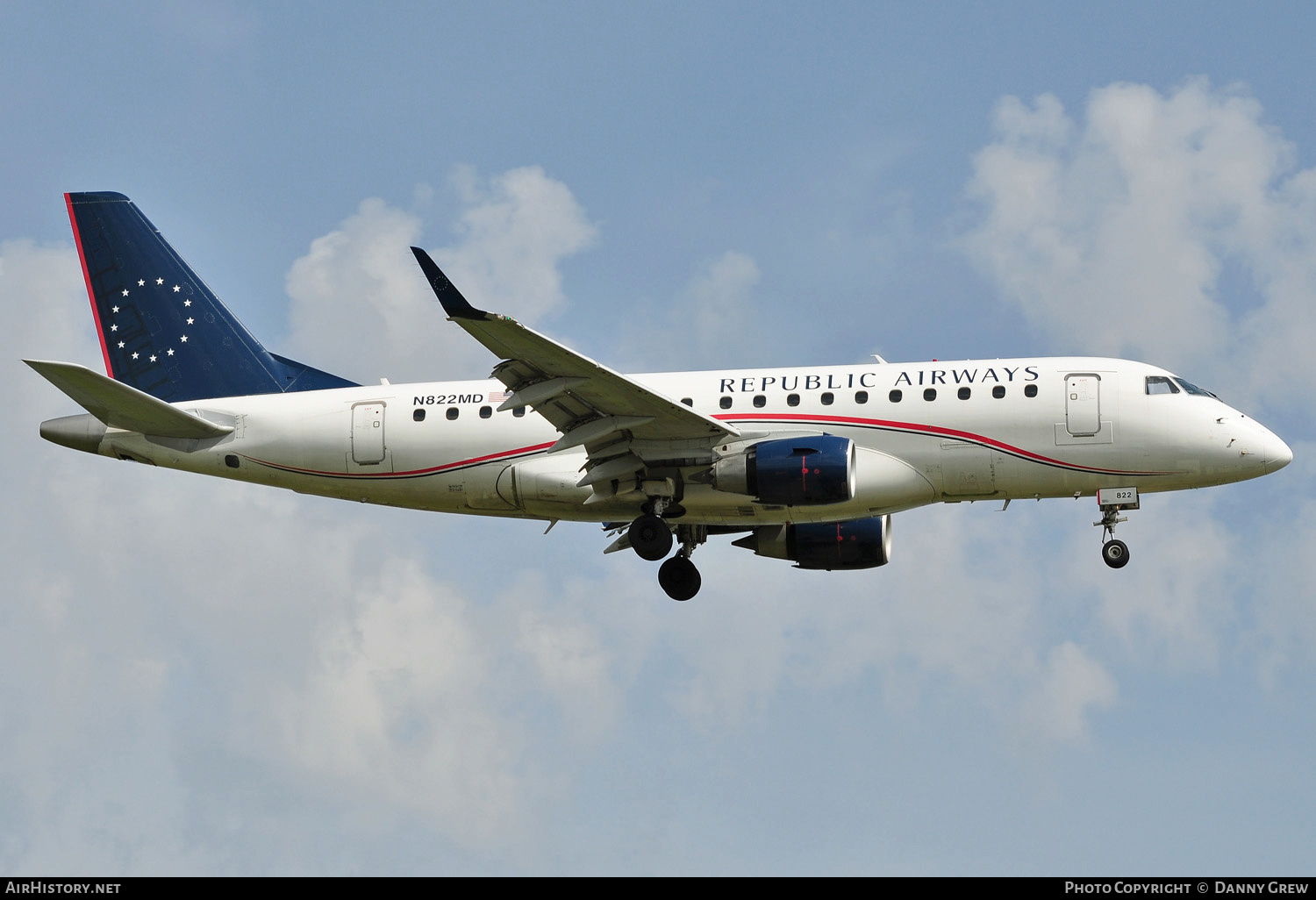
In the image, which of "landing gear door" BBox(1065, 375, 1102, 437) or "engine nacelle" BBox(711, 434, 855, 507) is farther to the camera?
"landing gear door" BBox(1065, 375, 1102, 437)

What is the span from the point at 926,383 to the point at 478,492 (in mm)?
10885

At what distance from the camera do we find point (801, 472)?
115 feet

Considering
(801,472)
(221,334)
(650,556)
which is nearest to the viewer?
(801,472)

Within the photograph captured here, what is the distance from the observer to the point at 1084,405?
118 ft

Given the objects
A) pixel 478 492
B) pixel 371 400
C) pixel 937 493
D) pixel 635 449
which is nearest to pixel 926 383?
pixel 937 493

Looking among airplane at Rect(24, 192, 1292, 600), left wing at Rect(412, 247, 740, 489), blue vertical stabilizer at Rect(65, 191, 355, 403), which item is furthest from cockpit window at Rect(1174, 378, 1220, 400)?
blue vertical stabilizer at Rect(65, 191, 355, 403)

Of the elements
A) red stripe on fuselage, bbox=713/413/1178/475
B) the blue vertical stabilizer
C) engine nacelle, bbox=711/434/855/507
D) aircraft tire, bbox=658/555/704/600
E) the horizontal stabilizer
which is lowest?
aircraft tire, bbox=658/555/704/600

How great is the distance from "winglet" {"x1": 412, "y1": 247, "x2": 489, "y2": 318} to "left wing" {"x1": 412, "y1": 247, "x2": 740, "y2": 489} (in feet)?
0.06

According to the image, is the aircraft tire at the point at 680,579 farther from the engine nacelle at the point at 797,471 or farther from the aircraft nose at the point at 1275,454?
the aircraft nose at the point at 1275,454

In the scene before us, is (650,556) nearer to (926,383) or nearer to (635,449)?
(635,449)

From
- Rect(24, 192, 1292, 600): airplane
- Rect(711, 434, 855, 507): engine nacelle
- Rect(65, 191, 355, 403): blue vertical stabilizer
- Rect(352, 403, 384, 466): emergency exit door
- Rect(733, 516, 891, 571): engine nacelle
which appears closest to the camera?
Rect(711, 434, 855, 507): engine nacelle

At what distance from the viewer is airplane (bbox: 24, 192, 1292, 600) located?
117ft

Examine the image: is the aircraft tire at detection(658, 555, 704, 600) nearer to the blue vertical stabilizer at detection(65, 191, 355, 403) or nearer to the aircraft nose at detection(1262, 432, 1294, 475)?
the blue vertical stabilizer at detection(65, 191, 355, 403)

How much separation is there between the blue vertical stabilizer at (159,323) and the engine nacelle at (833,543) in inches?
462
